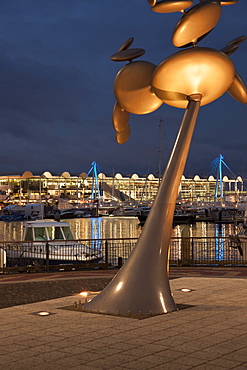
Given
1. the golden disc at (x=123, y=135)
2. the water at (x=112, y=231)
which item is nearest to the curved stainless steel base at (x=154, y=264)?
the golden disc at (x=123, y=135)

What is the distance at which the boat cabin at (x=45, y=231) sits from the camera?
24.2 metres

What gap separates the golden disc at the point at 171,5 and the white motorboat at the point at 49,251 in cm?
1291

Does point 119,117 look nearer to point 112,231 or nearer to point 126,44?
point 126,44

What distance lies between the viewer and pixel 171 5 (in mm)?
9773

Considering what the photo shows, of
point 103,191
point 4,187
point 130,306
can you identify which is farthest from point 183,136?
point 4,187

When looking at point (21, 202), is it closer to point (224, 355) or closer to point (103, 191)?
point (103, 191)

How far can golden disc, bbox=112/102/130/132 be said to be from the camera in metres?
11.7

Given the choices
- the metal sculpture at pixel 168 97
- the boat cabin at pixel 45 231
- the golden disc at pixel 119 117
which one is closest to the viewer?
the metal sculpture at pixel 168 97

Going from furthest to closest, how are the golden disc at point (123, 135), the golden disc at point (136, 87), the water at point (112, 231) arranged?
the water at point (112, 231), the golden disc at point (123, 135), the golden disc at point (136, 87)

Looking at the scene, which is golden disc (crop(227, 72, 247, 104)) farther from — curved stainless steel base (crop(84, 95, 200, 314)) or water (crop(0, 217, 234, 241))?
water (crop(0, 217, 234, 241))

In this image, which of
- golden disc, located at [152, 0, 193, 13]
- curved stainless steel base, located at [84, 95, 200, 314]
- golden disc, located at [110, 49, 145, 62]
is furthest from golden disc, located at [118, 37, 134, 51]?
curved stainless steel base, located at [84, 95, 200, 314]

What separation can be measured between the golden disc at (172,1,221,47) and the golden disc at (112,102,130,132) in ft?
7.08

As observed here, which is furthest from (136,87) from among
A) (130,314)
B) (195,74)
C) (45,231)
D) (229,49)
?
(45,231)

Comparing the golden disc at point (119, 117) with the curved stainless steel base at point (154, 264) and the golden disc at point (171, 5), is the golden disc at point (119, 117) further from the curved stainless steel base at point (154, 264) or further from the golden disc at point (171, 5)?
the golden disc at point (171, 5)
